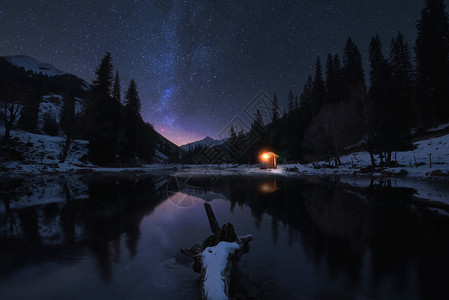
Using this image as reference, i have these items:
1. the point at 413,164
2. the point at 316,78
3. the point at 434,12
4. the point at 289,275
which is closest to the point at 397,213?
the point at 289,275

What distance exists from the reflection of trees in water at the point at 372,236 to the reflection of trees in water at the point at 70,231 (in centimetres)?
477

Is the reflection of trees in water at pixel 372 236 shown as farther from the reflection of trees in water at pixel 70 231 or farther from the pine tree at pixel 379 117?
the pine tree at pixel 379 117

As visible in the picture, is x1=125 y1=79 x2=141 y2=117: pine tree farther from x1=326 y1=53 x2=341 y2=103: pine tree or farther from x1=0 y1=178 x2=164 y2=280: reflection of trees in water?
x1=326 y1=53 x2=341 y2=103: pine tree

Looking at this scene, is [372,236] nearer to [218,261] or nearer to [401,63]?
[218,261]

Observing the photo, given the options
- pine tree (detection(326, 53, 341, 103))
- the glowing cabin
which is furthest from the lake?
pine tree (detection(326, 53, 341, 103))

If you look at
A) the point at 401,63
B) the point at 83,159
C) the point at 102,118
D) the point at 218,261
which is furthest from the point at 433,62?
the point at 83,159

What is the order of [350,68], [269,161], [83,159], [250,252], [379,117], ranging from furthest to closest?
[350,68] → [269,161] → [83,159] → [379,117] → [250,252]

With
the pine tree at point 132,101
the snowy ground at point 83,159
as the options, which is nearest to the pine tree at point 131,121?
the pine tree at point 132,101

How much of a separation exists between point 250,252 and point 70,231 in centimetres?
604

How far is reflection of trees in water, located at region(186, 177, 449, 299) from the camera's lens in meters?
3.91

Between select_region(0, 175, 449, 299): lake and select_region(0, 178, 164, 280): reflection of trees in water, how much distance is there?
0.03m

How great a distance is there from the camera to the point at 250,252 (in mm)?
4984

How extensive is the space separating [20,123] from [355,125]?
61.1 m

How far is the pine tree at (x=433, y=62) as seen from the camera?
30000 mm
